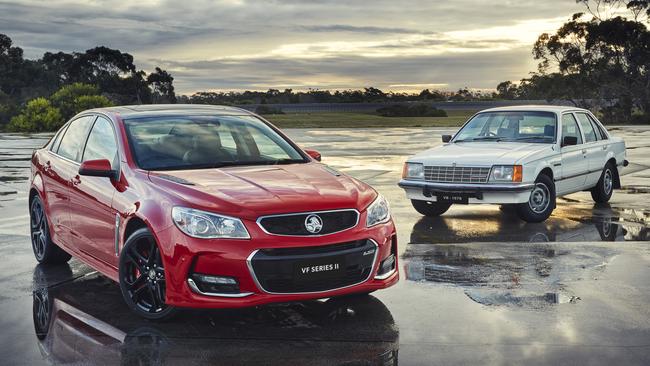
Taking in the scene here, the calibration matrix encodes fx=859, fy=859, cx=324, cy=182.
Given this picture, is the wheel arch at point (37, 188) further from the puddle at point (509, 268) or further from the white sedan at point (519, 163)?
the white sedan at point (519, 163)

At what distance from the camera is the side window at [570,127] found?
40.3 feet

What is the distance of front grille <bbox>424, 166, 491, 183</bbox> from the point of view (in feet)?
36.1

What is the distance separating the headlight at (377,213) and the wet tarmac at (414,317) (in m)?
0.67

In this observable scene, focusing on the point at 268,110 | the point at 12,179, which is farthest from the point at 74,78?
the point at 12,179

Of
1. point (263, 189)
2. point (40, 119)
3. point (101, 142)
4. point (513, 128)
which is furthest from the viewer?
point (40, 119)

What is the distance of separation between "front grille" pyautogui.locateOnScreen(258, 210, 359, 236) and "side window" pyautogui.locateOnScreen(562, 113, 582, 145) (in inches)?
280

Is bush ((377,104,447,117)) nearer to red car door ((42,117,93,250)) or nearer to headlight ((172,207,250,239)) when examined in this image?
red car door ((42,117,93,250))

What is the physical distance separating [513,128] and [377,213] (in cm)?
655

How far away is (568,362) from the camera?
16.6ft

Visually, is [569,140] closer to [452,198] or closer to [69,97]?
[452,198]

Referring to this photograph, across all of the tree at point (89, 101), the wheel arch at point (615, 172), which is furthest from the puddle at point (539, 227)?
the tree at point (89, 101)

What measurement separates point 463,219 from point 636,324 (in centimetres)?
575

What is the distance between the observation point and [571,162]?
12.0 meters

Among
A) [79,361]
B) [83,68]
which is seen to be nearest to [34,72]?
[83,68]
